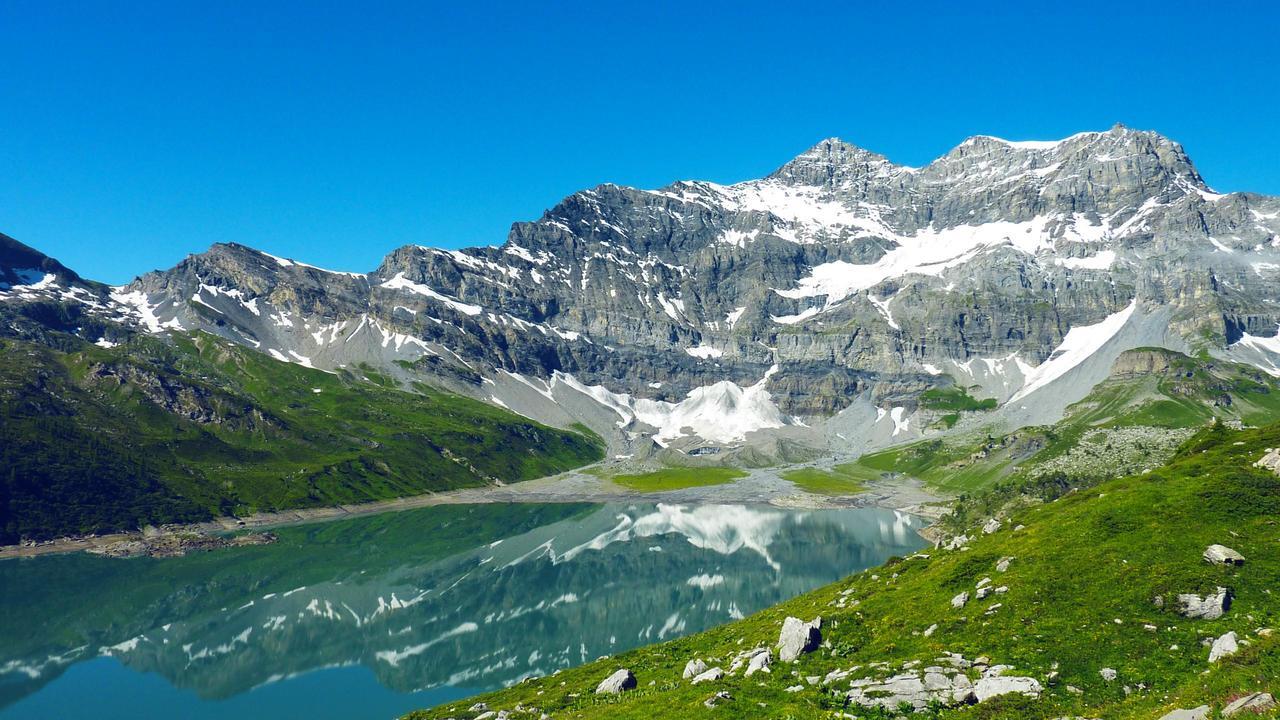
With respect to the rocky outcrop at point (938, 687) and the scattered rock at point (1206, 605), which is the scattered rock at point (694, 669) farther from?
the scattered rock at point (1206, 605)

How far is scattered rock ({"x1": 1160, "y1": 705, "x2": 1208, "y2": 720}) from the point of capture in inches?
746

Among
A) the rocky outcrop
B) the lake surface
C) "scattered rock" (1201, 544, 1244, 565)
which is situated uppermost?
"scattered rock" (1201, 544, 1244, 565)

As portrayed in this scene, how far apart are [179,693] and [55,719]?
11905 millimetres

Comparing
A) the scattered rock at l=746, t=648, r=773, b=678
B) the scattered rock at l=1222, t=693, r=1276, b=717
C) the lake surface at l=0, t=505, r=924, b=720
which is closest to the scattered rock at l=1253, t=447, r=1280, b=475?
the scattered rock at l=746, t=648, r=773, b=678

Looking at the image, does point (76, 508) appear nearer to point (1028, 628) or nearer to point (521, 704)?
point (521, 704)

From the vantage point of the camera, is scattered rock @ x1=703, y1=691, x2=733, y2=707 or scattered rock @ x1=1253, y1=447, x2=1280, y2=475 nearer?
scattered rock @ x1=703, y1=691, x2=733, y2=707

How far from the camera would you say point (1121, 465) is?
186m

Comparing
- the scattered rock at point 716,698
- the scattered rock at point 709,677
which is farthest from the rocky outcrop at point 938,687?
the scattered rock at point 709,677

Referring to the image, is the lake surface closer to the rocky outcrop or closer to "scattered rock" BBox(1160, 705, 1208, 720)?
the rocky outcrop

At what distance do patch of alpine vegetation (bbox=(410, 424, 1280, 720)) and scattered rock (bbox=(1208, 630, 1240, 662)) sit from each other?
0.07 meters

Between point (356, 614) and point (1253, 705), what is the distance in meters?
128

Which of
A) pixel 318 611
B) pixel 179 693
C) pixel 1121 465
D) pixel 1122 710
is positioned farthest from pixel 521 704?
pixel 1121 465

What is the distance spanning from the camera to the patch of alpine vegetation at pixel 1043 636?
2642 cm

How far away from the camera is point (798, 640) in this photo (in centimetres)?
3809
